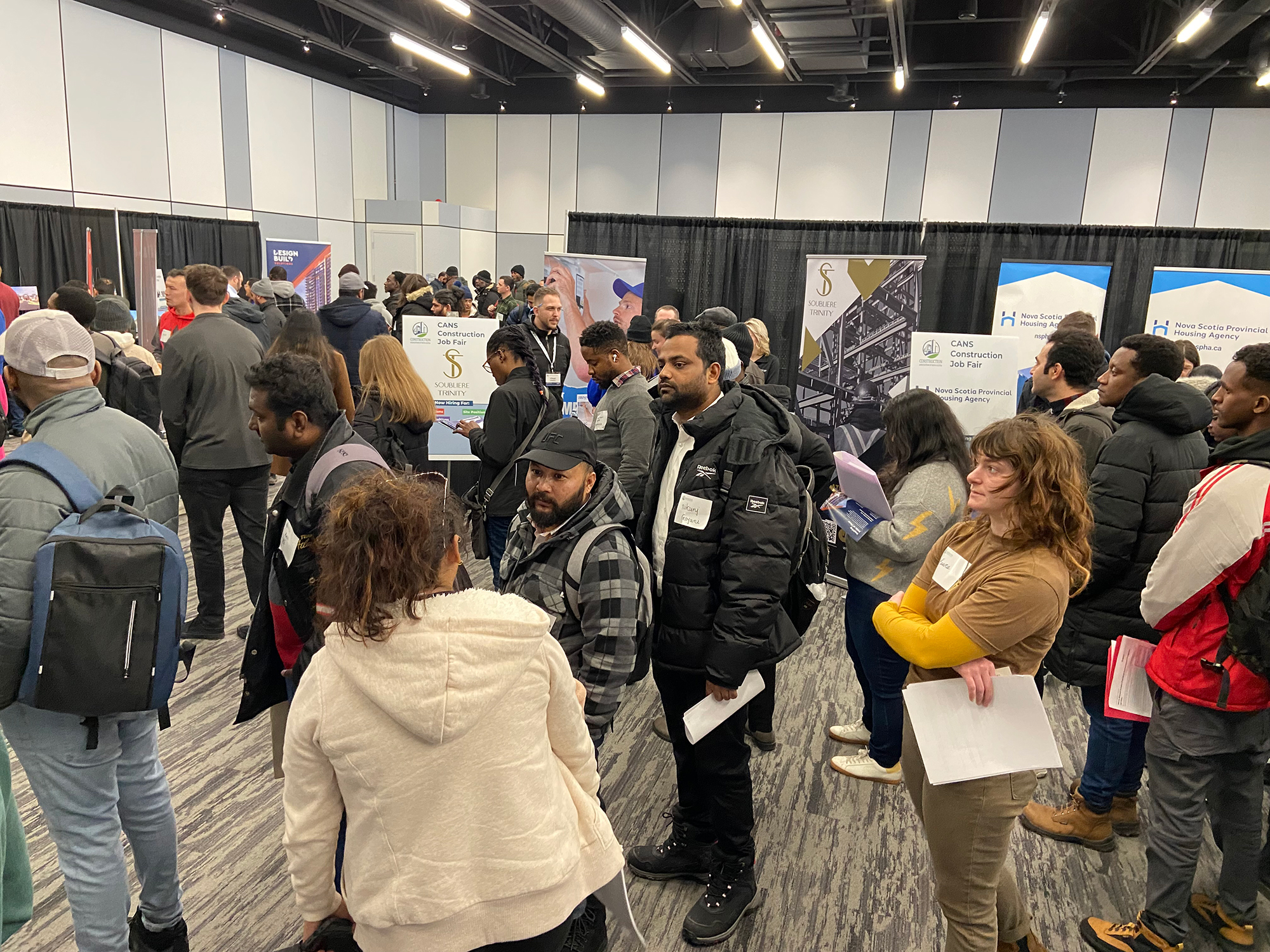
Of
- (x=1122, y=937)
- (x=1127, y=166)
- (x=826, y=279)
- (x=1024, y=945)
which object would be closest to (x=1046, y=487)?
(x=1024, y=945)

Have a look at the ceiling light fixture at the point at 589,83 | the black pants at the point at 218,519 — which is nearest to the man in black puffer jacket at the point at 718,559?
the black pants at the point at 218,519

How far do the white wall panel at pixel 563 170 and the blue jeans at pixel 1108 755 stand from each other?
11991mm

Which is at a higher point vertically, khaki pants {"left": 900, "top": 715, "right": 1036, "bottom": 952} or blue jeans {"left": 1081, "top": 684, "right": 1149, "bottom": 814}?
khaki pants {"left": 900, "top": 715, "right": 1036, "bottom": 952}

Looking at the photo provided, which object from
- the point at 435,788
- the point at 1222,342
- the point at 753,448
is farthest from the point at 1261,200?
the point at 435,788

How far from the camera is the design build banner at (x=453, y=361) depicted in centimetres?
536

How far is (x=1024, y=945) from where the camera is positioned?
1.91 meters

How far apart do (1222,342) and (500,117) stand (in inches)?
455

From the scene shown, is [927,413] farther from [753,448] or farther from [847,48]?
[847,48]

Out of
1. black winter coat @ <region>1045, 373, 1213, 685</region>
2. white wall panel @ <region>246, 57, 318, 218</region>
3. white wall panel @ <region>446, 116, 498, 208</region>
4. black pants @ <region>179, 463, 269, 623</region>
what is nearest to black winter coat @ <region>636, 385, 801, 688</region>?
black winter coat @ <region>1045, 373, 1213, 685</region>

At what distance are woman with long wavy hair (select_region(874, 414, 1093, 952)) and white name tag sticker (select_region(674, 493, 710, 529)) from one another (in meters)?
0.56

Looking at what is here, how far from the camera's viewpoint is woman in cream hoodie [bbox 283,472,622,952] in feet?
3.60

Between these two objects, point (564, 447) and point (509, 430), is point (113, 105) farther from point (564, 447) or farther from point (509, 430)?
point (564, 447)

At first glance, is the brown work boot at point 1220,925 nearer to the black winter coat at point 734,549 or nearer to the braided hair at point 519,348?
the black winter coat at point 734,549

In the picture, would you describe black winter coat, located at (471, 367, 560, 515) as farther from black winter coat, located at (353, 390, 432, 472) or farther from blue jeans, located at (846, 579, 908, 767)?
blue jeans, located at (846, 579, 908, 767)
